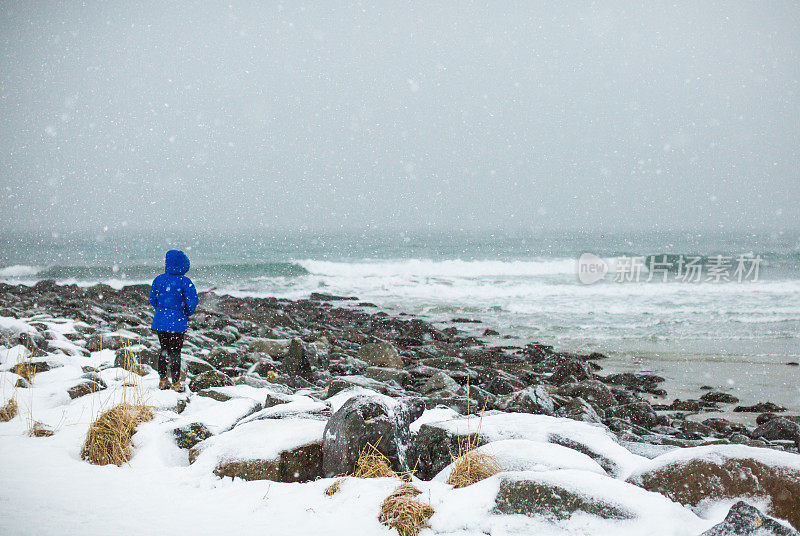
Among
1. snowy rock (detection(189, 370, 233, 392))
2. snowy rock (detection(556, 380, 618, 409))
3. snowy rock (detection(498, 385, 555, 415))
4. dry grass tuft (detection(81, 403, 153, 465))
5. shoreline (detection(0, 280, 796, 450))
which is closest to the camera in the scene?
dry grass tuft (detection(81, 403, 153, 465))

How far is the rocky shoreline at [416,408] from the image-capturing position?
114 inches

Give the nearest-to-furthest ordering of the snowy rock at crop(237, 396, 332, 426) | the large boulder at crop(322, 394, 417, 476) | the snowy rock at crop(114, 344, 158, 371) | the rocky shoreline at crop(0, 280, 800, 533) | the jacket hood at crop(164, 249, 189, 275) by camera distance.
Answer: the rocky shoreline at crop(0, 280, 800, 533) → the large boulder at crop(322, 394, 417, 476) → the snowy rock at crop(237, 396, 332, 426) → the jacket hood at crop(164, 249, 189, 275) → the snowy rock at crop(114, 344, 158, 371)

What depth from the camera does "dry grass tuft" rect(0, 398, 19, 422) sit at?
4.24m

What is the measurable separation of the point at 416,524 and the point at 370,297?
19.2 meters

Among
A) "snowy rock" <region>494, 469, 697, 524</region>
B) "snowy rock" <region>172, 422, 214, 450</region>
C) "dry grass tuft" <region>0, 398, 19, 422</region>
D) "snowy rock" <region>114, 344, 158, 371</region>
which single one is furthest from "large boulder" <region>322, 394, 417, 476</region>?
"snowy rock" <region>114, 344, 158, 371</region>

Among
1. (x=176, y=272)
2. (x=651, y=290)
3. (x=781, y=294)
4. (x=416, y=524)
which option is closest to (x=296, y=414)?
(x=416, y=524)

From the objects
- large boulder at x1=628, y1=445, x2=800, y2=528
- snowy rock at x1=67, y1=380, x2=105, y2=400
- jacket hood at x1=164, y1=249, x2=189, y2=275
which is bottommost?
snowy rock at x1=67, y1=380, x2=105, y2=400

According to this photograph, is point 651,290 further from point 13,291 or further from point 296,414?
point 13,291

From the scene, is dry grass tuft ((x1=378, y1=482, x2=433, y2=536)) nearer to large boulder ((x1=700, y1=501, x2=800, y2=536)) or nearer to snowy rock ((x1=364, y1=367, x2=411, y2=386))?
large boulder ((x1=700, y1=501, x2=800, y2=536))

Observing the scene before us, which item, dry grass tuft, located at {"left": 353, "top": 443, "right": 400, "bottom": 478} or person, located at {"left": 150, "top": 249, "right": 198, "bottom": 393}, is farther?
person, located at {"left": 150, "top": 249, "right": 198, "bottom": 393}

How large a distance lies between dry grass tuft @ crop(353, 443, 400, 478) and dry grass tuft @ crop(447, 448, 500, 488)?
0.38 metres

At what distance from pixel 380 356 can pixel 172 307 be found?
14.1ft

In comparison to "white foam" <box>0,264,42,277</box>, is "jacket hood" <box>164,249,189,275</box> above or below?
above

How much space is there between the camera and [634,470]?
3.01 m
